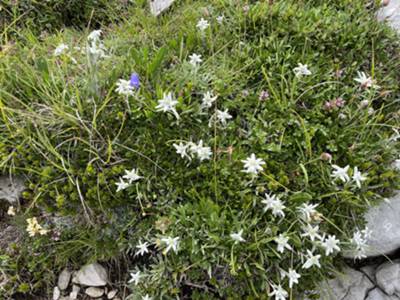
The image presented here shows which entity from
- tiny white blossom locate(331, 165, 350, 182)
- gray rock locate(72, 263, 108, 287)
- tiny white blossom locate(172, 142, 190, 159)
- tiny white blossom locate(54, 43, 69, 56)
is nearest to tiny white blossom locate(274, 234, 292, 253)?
tiny white blossom locate(331, 165, 350, 182)

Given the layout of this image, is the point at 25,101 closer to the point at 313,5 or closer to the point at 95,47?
the point at 95,47

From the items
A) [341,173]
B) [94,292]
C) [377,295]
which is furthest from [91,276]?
[377,295]

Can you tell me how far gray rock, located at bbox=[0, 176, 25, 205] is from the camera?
10.2 feet

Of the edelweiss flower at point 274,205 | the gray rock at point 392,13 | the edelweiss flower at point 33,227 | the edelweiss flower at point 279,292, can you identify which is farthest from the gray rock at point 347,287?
the gray rock at point 392,13

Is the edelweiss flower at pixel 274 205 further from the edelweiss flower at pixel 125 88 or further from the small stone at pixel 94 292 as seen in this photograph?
the small stone at pixel 94 292

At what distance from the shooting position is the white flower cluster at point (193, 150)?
2.65 metres

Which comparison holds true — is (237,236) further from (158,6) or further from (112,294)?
(158,6)

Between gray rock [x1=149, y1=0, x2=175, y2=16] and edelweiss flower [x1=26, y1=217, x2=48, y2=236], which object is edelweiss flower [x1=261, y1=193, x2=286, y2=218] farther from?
gray rock [x1=149, y1=0, x2=175, y2=16]

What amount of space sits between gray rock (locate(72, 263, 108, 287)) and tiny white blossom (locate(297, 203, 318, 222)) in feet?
5.10

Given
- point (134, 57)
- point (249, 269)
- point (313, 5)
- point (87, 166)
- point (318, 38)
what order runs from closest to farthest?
point (249, 269)
point (87, 166)
point (134, 57)
point (318, 38)
point (313, 5)

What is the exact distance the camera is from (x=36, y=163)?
2955 mm

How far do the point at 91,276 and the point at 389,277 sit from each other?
2.22 meters

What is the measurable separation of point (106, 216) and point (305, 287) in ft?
4.94

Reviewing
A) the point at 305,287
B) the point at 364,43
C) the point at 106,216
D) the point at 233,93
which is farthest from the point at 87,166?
the point at 364,43
